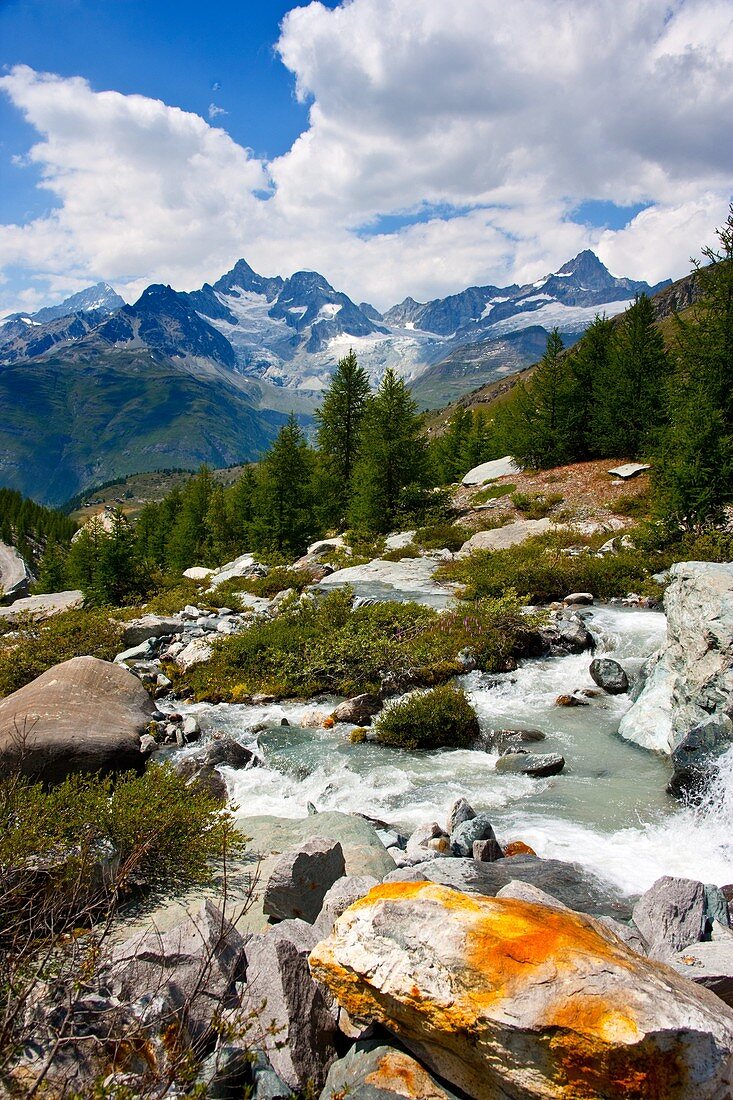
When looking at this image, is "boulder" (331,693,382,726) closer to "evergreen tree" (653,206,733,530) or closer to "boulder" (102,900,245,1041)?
"boulder" (102,900,245,1041)

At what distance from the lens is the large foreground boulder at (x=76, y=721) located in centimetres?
1027

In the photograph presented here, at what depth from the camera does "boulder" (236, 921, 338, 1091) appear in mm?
4047

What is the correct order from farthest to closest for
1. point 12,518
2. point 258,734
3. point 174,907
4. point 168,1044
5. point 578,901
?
1. point 12,518
2. point 258,734
3. point 578,901
4. point 174,907
5. point 168,1044

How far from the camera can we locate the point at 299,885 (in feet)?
19.2

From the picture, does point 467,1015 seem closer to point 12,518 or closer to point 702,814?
point 702,814

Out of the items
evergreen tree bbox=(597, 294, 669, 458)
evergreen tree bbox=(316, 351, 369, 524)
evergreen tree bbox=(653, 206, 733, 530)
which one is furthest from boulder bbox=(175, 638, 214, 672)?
evergreen tree bbox=(597, 294, 669, 458)

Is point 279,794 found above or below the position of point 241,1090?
below

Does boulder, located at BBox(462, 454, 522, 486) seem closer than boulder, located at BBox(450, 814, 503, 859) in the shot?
No

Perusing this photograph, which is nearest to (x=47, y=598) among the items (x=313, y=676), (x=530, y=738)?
(x=313, y=676)

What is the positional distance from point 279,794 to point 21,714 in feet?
17.7

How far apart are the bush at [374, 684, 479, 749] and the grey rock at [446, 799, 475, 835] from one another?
368 cm

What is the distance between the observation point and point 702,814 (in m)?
8.98

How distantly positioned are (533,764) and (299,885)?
6.66 m

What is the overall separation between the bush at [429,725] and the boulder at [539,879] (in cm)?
497
